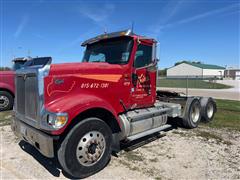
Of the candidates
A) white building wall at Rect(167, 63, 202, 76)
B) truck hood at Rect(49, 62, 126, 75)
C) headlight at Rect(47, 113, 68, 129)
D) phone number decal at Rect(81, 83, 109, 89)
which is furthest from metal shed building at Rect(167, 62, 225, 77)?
headlight at Rect(47, 113, 68, 129)

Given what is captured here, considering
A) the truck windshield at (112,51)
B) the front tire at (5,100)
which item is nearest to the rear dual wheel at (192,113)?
the truck windshield at (112,51)

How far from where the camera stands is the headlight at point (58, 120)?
11.5ft

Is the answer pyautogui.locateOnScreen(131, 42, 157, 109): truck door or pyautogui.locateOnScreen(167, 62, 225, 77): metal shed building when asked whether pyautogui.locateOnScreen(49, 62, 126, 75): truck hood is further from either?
pyautogui.locateOnScreen(167, 62, 225, 77): metal shed building

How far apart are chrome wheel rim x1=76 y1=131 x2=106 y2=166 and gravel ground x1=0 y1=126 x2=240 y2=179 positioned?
306 millimetres

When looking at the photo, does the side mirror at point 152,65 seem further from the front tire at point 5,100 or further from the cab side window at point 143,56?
the front tire at point 5,100

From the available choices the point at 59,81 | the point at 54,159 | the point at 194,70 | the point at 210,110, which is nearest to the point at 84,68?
the point at 59,81

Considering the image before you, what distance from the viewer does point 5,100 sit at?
965 centimetres

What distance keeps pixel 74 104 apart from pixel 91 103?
346mm

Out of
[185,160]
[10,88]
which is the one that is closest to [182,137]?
[185,160]

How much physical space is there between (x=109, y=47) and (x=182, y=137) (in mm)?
3294

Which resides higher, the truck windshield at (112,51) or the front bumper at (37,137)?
the truck windshield at (112,51)

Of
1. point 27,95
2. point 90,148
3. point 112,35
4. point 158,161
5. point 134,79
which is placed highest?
point 112,35

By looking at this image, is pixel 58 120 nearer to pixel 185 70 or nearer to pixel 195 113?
pixel 195 113

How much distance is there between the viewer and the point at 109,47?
535 centimetres
